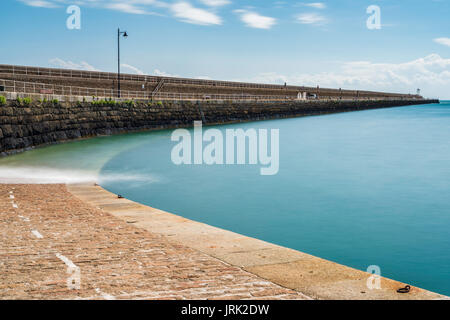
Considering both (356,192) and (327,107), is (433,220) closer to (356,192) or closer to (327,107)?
(356,192)

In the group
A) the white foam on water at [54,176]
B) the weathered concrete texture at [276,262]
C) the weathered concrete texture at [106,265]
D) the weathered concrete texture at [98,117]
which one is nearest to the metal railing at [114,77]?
the weathered concrete texture at [98,117]

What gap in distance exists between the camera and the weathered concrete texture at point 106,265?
5.27m

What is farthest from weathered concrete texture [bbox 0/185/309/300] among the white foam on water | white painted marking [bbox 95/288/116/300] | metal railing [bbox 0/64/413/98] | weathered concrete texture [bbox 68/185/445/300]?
metal railing [bbox 0/64/413/98]

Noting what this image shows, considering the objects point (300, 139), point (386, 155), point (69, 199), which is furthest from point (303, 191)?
point (300, 139)

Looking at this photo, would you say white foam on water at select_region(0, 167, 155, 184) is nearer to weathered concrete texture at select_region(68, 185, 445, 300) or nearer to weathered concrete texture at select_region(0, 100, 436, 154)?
weathered concrete texture at select_region(0, 100, 436, 154)

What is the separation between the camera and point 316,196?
1788cm

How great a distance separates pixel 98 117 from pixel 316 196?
2215 cm

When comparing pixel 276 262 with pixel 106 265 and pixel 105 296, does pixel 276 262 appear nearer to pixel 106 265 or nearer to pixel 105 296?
pixel 106 265

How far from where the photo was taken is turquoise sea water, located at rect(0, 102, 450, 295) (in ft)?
36.3

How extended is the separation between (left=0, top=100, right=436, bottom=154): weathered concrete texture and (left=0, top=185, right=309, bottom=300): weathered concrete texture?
15.5 meters

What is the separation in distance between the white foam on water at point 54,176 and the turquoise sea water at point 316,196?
0.23m

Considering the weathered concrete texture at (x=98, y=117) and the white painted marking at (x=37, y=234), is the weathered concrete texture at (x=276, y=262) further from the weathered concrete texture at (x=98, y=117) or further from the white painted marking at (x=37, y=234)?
the weathered concrete texture at (x=98, y=117)

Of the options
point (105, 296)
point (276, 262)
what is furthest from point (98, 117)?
point (105, 296)

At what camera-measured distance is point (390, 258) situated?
10422 mm
